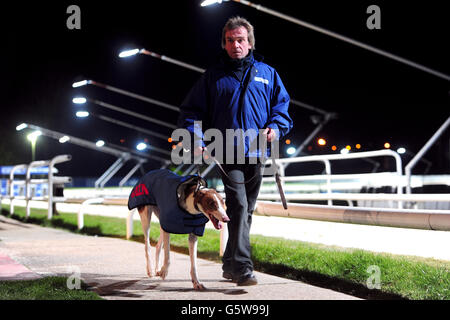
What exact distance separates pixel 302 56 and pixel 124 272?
18.9m

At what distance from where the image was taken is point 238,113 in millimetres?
4996

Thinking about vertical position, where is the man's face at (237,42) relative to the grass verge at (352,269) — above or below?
above

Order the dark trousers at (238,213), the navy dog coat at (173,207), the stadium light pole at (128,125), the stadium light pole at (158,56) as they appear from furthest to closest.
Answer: the stadium light pole at (128,125) → the stadium light pole at (158,56) → the dark trousers at (238,213) → the navy dog coat at (173,207)

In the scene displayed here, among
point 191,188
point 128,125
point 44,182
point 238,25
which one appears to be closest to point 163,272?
point 191,188

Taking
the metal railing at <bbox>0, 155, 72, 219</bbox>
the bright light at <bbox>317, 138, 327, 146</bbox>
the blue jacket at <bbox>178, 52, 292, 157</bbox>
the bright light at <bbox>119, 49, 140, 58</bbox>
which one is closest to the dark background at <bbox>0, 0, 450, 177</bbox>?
the bright light at <bbox>317, 138, 327, 146</bbox>

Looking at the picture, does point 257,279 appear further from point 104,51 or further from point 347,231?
point 104,51

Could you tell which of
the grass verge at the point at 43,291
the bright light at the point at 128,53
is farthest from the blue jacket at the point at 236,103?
the bright light at the point at 128,53

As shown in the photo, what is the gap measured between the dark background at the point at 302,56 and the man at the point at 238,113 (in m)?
11.8

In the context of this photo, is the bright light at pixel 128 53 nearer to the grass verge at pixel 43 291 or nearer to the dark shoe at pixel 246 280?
the grass verge at pixel 43 291

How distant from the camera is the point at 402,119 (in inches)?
1043

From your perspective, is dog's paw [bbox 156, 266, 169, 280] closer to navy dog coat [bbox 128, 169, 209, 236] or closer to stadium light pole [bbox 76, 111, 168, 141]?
navy dog coat [bbox 128, 169, 209, 236]

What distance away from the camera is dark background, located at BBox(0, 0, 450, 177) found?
18750 mm

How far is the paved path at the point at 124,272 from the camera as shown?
456 cm
